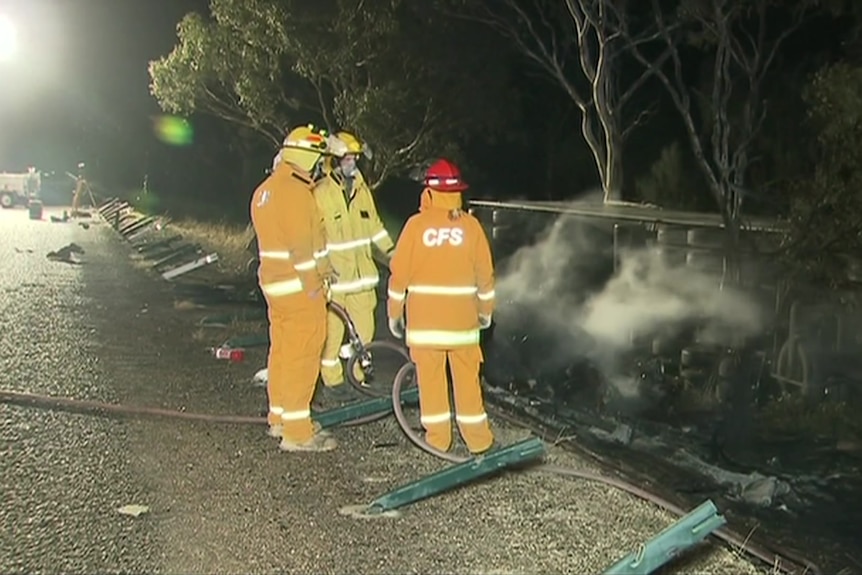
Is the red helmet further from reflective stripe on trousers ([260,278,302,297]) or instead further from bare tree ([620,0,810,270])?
bare tree ([620,0,810,270])

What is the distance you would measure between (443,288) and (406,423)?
3.70ft

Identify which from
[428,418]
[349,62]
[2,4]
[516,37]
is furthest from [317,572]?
[2,4]

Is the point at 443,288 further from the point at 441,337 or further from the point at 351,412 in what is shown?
the point at 351,412

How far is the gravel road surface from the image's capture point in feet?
18.0

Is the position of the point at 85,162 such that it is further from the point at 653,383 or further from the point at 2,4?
the point at 653,383

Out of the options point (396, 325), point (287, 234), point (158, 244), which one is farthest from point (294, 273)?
point (158, 244)

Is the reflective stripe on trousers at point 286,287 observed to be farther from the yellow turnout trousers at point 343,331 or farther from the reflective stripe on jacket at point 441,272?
the yellow turnout trousers at point 343,331

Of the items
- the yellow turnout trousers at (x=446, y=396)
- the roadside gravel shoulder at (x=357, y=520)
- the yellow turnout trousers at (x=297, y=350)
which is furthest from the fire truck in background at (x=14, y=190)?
the yellow turnout trousers at (x=446, y=396)

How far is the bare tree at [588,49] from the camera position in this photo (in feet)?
74.0

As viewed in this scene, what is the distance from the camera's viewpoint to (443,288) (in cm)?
707

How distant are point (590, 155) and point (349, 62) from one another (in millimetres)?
10420

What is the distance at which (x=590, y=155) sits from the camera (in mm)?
29172

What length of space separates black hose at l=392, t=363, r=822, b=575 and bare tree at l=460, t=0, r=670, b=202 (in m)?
15.5

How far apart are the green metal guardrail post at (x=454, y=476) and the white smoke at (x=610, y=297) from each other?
4.43 m
